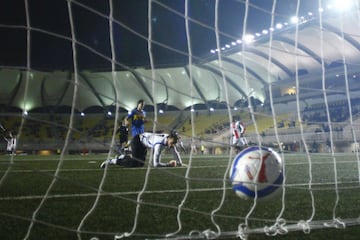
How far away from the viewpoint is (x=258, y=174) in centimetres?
316

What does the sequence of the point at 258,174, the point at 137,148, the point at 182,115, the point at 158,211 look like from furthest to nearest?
the point at 182,115 < the point at 137,148 < the point at 158,211 < the point at 258,174

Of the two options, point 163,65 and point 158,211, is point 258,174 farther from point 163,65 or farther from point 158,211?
point 163,65

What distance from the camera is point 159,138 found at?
8.05 metres

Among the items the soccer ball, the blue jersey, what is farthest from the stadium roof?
the soccer ball

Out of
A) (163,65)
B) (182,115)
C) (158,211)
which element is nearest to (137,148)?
(158,211)

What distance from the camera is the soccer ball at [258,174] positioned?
3151 mm

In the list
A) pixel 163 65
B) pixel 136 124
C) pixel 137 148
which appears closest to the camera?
pixel 137 148

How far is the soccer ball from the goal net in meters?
0.08

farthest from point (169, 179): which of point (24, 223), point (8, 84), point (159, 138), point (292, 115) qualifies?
point (8, 84)

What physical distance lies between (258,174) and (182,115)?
34824 millimetres

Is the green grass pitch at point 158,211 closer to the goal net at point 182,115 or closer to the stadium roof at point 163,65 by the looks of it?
the goal net at point 182,115

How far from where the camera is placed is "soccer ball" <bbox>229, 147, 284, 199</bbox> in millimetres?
3151

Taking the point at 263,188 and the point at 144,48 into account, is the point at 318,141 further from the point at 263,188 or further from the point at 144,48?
the point at 263,188

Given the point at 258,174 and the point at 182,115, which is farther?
the point at 182,115
